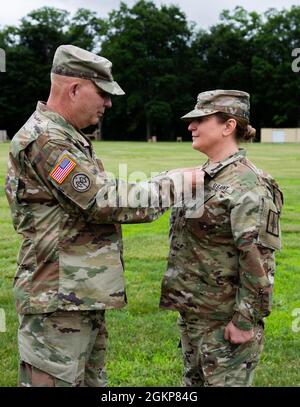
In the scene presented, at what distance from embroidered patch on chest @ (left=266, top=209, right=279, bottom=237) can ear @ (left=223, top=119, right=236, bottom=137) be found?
452 millimetres

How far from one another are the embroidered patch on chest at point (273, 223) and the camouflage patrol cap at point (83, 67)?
93 centimetres

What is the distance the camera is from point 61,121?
2.74 m

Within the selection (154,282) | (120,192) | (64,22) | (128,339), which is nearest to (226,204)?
(120,192)

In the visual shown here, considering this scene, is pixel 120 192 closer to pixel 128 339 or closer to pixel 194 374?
pixel 194 374

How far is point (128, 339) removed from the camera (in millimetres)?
5160

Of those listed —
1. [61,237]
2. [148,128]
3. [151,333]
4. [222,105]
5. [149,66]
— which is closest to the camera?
[61,237]

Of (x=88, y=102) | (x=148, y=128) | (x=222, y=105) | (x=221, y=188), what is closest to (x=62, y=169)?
(x=88, y=102)

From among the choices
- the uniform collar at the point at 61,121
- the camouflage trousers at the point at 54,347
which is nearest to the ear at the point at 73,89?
the uniform collar at the point at 61,121

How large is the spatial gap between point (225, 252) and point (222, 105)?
74 cm

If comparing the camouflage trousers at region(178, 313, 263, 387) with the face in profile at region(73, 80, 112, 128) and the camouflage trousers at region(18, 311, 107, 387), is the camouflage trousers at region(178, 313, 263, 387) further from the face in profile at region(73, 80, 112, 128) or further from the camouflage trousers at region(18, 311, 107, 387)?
the face in profile at region(73, 80, 112, 128)

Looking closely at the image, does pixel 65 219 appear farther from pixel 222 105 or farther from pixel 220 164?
pixel 222 105

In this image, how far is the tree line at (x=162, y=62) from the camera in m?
62.9

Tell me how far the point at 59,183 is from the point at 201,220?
80 cm

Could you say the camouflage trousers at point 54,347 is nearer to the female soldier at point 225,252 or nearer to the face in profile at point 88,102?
the female soldier at point 225,252
